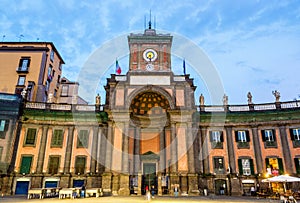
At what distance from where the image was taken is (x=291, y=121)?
28.0 meters

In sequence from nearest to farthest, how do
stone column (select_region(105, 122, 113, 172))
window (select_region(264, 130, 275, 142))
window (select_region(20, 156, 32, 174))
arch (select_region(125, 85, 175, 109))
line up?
stone column (select_region(105, 122, 113, 172)) → window (select_region(20, 156, 32, 174)) → arch (select_region(125, 85, 175, 109)) → window (select_region(264, 130, 275, 142))

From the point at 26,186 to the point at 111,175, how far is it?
391 inches

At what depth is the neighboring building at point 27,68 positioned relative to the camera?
109 ft

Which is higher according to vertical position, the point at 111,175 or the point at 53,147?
the point at 53,147

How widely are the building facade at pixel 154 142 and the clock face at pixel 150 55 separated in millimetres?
2842

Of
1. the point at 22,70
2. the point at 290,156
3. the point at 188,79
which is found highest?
the point at 22,70

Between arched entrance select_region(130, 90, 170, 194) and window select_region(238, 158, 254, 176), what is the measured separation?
9.15 metres

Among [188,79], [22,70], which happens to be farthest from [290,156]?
[22,70]

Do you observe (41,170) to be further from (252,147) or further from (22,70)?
(252,147)

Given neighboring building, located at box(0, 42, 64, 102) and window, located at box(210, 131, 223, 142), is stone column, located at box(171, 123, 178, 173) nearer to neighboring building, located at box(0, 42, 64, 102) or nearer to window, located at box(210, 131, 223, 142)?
window, located at box(210, 131, 223, 142)

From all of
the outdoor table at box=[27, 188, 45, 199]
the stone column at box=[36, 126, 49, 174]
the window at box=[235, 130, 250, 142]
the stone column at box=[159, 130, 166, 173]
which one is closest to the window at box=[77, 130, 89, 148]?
the stone column at box=[36, 126, 49, 174]

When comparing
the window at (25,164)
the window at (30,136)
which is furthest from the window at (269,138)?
the window at (25,164)

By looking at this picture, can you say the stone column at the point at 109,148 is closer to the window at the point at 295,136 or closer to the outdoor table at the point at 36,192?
the outdoor table at the point at 36,192

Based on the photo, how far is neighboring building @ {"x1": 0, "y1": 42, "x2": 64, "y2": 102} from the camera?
109ft
